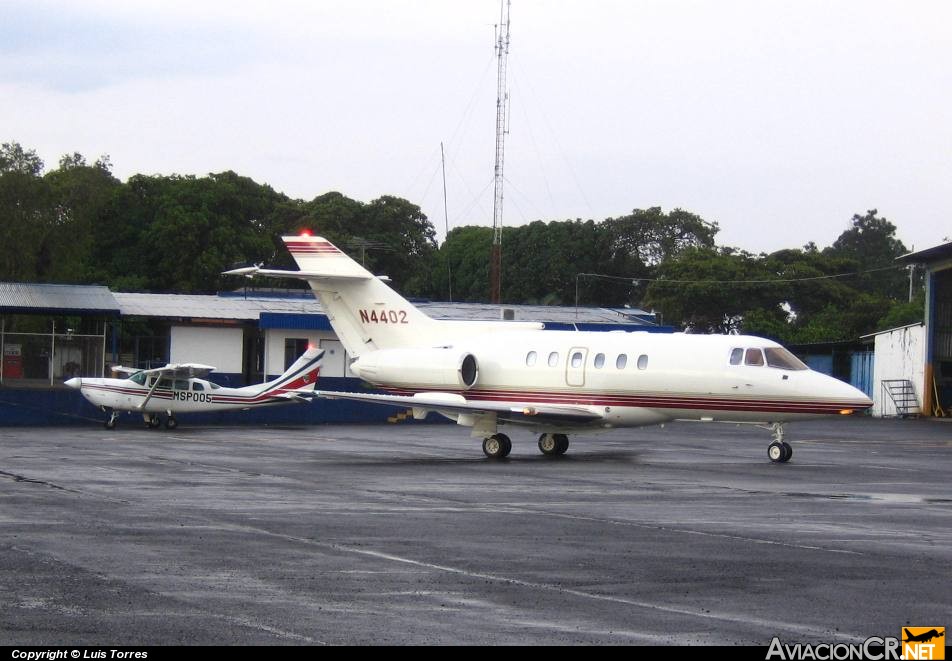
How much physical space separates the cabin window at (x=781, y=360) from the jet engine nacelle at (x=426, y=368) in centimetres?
630

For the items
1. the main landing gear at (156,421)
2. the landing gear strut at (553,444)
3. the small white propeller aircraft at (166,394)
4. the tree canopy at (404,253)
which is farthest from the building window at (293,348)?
the landing gear strut at (553,444)

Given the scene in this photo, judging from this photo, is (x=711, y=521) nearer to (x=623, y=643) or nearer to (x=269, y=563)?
(x=269, y=563)

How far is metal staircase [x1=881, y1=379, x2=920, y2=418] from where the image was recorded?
181 ft

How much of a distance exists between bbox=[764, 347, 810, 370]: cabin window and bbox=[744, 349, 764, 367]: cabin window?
0.47 feet

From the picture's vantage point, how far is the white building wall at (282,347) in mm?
51062

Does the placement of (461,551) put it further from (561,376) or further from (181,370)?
(181,370)

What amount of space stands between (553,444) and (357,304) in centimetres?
582

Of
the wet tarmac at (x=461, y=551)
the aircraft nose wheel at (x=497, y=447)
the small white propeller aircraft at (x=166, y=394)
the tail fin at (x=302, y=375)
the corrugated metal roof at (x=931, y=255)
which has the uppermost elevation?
the corrugated metal roof at (x=931, y=255)

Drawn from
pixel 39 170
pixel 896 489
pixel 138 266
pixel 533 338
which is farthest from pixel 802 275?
pixel 896 489

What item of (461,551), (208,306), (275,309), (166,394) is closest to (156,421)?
(166,394)

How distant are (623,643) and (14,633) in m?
3.98

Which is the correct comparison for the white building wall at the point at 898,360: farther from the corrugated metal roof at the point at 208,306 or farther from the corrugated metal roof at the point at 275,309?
the corrugated metal roof at the point at 208,306

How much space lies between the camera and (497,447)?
27.2m

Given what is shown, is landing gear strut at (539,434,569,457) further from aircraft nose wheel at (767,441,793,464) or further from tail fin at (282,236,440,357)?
aircraft nose wheel at (767,441,793,464)
